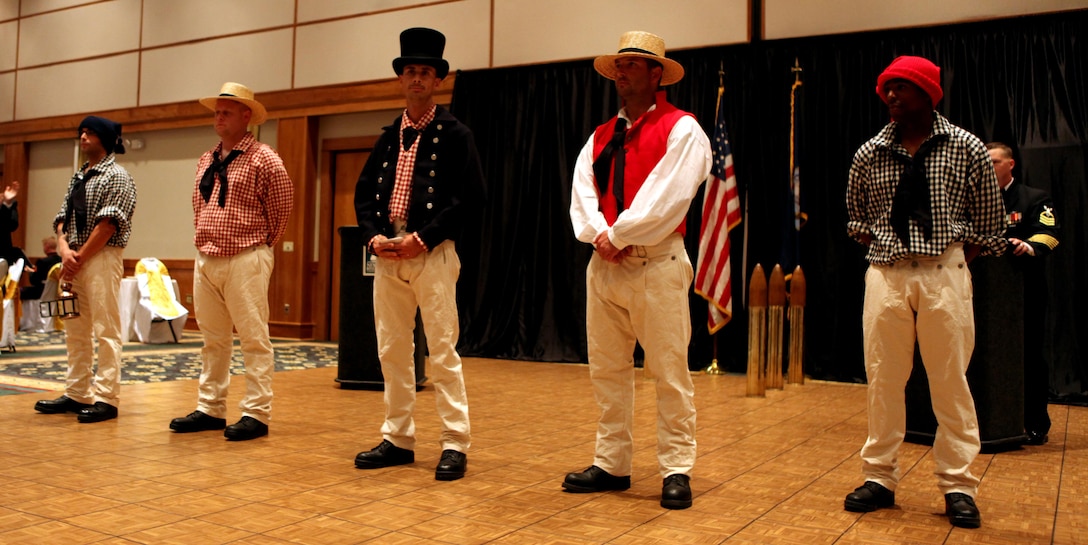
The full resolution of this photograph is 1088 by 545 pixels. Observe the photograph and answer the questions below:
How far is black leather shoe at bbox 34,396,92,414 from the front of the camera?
4617 millimetres

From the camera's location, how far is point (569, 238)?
28.0ft

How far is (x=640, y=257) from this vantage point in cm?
300

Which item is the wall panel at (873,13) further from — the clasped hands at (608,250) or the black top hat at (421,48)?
the clasped hands at (608,250)

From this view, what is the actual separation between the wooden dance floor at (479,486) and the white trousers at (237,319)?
0.63 feet

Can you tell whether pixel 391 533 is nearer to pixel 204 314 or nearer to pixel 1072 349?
pixel 204 314

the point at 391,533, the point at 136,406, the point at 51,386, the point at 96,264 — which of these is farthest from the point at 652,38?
the point at 51,386

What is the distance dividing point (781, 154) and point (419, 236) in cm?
506

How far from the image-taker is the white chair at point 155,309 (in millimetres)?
9273

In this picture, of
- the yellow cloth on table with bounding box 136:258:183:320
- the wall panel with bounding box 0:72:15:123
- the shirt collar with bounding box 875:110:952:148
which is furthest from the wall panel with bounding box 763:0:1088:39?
the wall panel with bounding box 0:72:15:123

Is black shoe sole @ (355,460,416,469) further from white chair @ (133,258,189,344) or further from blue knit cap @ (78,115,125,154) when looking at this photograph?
white chair @ (133,258,189,344)

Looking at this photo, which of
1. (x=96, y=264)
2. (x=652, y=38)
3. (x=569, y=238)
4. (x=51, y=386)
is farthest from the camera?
(x=569, y=238)

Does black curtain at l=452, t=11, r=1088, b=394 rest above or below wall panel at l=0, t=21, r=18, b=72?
below

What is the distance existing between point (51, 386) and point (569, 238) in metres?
4.59

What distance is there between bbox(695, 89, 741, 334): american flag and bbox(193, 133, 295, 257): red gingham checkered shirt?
3.92m
